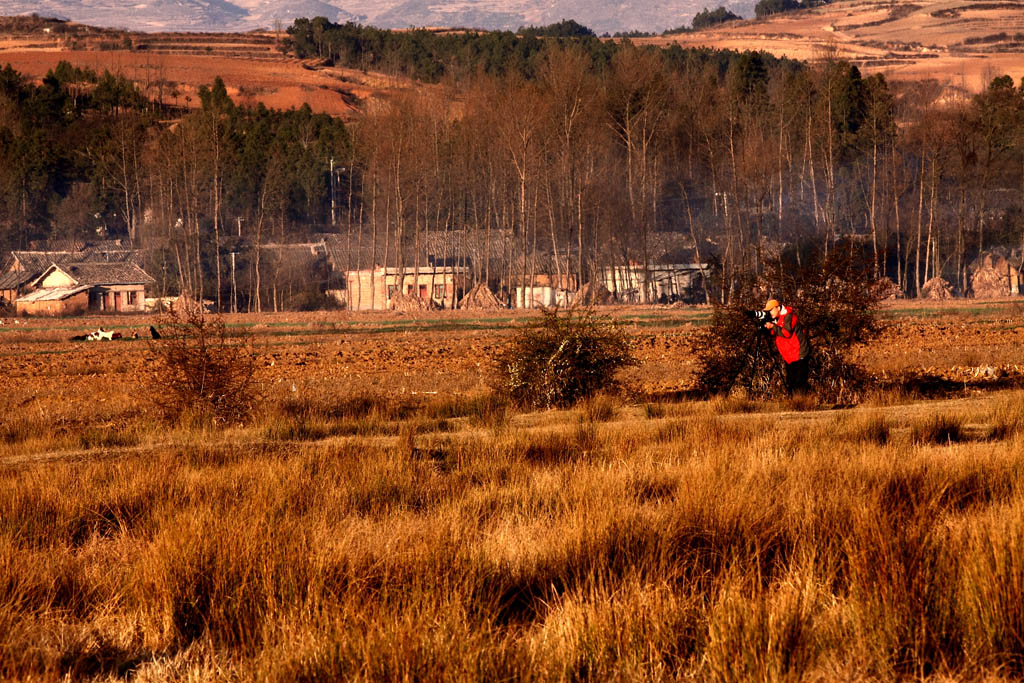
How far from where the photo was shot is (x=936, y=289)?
76.8m

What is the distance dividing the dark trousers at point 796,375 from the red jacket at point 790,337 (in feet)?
0.50

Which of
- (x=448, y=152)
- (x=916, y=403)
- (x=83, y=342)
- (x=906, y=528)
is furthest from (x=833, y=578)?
(x=448, y=152)

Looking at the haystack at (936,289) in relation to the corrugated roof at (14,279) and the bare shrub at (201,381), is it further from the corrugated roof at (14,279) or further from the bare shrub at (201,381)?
the bare shrub at (201,381)

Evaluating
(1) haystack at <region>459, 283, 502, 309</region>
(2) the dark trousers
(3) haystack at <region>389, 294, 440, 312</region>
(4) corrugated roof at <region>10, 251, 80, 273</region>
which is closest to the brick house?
(4) corrugated roof at <region>10, 251, 80, 273</region>

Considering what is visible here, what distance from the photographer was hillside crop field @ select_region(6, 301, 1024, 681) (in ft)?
19.4

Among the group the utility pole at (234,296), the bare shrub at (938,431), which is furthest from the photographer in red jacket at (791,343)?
the utility pole at (234,296)

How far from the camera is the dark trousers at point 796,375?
59.8 feet

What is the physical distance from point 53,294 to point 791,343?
7313 centimetres

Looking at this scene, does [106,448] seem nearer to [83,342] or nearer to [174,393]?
[174,393]

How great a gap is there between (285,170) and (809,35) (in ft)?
398

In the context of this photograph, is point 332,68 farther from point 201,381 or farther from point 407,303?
point 201,381

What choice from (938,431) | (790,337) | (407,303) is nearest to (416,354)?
(790,337)

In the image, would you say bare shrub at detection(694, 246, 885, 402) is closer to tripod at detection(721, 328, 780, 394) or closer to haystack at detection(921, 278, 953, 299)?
tripod at detection(721, 328, 780, 394)

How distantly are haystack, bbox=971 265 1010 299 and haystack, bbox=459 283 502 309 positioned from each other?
31.3 meters
